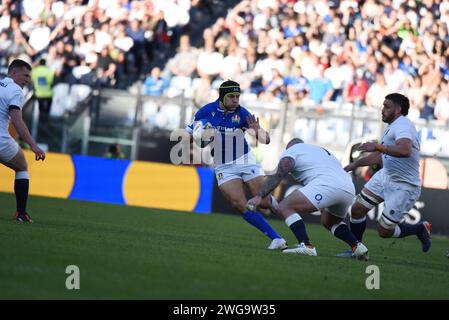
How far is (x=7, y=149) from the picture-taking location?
14500 millimetres

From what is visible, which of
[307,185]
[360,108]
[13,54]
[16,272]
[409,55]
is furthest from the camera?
[13,54]

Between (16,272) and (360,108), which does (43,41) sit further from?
(16,272)

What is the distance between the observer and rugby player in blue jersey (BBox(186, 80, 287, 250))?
14086 mm

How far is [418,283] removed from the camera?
10875 mm

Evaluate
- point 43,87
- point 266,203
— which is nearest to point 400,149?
point 266,203

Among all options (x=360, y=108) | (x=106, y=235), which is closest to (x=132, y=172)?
(x=360, y=108)

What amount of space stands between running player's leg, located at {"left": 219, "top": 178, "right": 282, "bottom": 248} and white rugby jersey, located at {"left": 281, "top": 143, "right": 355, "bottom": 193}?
102 centimetres

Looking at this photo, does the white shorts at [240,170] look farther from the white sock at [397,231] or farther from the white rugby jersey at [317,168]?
the white sock at [397,231]

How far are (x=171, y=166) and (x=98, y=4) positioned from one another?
8.27 m

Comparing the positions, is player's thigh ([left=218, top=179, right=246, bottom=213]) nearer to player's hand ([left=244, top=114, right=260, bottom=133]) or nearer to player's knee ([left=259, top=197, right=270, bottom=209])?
player's knee ([left=259, top=197, right=270, bottom=209])

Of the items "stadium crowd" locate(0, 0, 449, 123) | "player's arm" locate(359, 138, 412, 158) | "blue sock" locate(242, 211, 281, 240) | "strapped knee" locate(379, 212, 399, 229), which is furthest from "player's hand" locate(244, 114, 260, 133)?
"stadium crowd" locate(0, 0, 449, 123)

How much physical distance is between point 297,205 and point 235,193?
1439 mm

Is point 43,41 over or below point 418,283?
over
